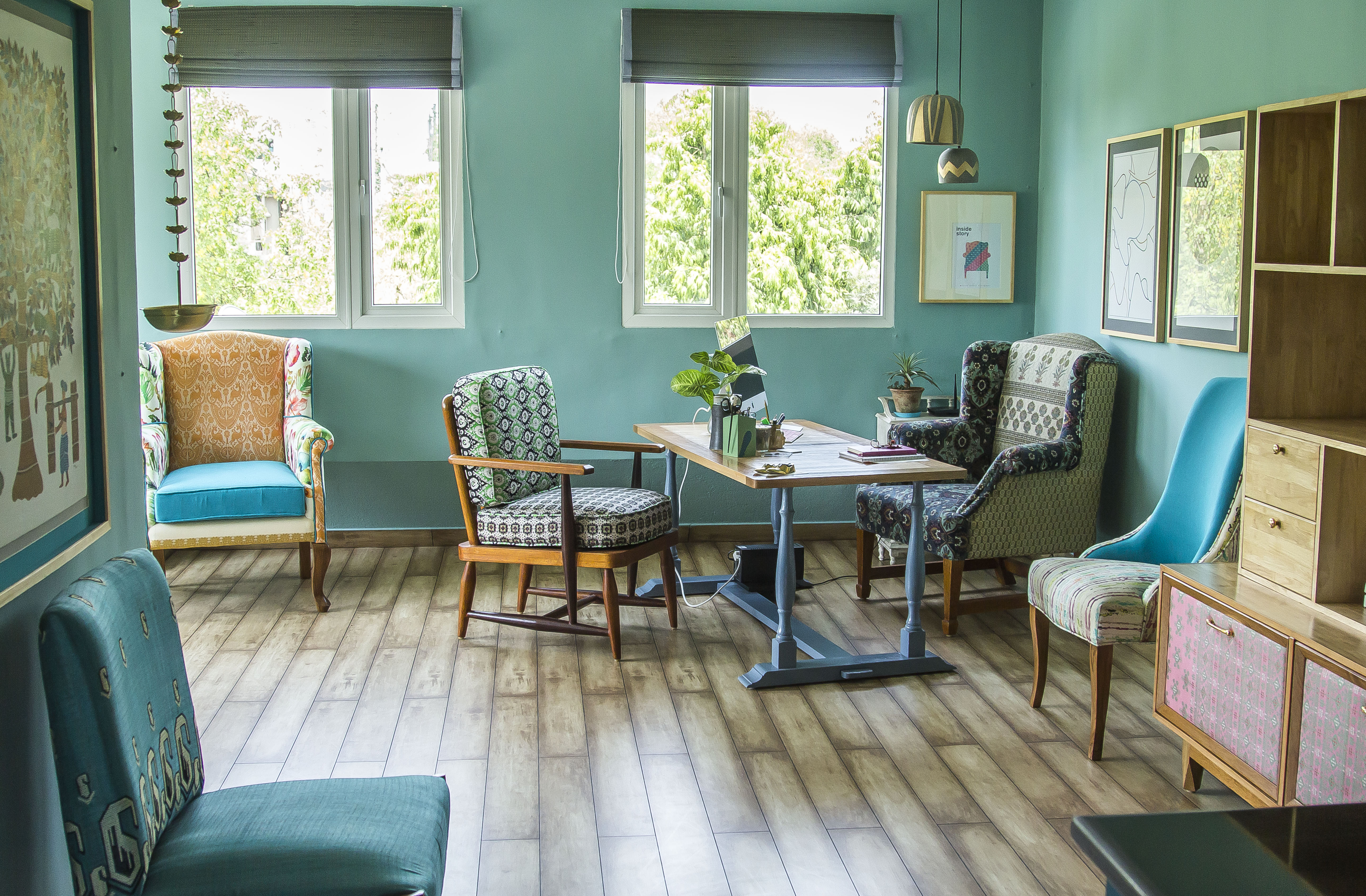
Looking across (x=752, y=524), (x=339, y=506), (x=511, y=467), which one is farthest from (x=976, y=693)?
(x=339, y=506)

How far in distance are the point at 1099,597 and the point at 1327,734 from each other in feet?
2.92

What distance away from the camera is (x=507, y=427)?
4492 millimetres

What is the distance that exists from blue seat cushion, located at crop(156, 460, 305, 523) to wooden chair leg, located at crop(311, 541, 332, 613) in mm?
163

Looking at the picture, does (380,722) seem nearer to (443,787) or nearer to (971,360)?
(443,787)

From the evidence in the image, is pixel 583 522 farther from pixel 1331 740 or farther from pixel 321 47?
pixel 321 47

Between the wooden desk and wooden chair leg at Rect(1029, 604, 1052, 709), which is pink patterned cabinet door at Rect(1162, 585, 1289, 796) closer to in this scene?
wooden chair leg at Rect(1029, 604, 1052, 709)

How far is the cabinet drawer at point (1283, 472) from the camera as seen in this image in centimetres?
262

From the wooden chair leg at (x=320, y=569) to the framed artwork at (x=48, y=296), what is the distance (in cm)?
280

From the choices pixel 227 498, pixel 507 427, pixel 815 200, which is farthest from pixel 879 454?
pixel 227 498

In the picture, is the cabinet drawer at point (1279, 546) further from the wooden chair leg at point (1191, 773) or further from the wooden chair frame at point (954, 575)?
the wooden chair frame at point (954, 575)

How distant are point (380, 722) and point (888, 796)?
154cm

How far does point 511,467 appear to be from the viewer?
4.23 m

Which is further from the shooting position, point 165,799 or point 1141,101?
Result: point 1141,101

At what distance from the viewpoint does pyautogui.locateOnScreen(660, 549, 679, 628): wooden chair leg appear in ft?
14.7
